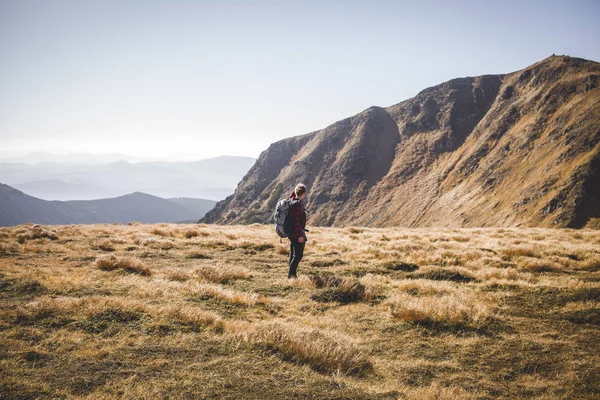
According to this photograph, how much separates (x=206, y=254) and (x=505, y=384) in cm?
1197

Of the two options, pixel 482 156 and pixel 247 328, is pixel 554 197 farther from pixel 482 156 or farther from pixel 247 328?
pixel 247 328

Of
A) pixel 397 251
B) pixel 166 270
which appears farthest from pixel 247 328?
pixel 397 251

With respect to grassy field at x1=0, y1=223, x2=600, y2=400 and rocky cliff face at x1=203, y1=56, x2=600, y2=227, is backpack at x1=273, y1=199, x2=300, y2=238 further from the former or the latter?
rocky cliff face at x1=203, y1=56, x2=600, y2=227

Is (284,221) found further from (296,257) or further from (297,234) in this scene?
(296,257)

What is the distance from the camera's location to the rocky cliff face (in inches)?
2579

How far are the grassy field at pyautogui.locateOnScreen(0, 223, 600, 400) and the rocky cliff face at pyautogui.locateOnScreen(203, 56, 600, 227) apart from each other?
209 feet

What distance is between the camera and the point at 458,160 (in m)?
100

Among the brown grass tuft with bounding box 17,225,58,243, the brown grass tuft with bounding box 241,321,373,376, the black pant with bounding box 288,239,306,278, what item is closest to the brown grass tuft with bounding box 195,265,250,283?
the black pant with bounding box 288,239,306,278

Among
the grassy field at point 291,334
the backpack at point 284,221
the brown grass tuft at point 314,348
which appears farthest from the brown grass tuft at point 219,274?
the brown grass tuft at point 314,348

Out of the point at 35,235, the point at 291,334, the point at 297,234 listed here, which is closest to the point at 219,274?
the point at 297,234

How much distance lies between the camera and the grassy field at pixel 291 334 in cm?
396

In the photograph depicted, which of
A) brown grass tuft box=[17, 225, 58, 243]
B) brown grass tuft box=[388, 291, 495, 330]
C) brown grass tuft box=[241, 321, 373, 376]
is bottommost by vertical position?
brown grass tuft box=[388, 291, 495, 330]

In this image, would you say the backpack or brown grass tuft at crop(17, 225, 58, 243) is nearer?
the backpack

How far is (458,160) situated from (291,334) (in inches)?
4254
